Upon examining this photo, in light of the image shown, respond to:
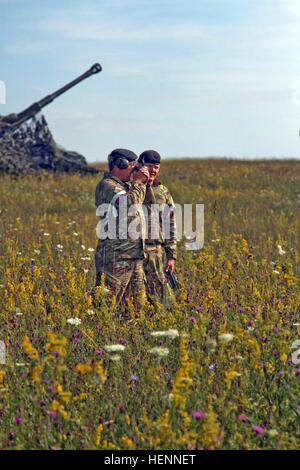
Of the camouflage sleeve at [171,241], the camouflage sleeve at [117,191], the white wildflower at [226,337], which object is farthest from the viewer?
the camouflage sleeve at [171,241]

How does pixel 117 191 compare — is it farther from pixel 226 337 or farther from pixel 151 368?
pixel 151 368

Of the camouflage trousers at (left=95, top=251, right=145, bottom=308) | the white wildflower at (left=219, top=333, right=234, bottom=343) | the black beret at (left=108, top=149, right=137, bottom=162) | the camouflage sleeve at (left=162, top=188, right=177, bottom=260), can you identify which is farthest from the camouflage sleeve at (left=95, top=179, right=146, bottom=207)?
the white wildflower at (left=219, top=333, right=234, bottom=343)

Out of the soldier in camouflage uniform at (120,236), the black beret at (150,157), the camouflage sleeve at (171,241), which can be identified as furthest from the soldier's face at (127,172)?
the camouflage sleeve at (171,241)

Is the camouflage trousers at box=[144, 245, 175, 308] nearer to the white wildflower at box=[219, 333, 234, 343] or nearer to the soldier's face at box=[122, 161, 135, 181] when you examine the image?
the soldier's face at box=[122, 161, 135, 181]

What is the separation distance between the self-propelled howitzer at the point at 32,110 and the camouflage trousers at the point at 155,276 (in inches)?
552

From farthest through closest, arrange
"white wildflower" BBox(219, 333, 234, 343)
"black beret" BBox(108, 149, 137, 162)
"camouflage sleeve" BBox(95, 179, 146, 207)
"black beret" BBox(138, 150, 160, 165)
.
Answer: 1. "black beret" BBox(138, 150, 160, 165)
2. "black beret" BBox(108, 149, 137, 162)
3. "camouflage sleeve" BBox(95, 179, 146, 207)
4. "white wildflower" BBox(219, 333, 234, 343)

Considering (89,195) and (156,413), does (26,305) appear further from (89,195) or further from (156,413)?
(89,195)

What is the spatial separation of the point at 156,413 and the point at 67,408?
1.92 ft

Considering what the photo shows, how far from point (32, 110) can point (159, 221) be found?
563 inches

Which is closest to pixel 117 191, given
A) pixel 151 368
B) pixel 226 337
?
pixel 226 337

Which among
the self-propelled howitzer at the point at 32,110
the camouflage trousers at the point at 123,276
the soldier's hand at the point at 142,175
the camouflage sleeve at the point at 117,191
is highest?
the self-propelled howitzer at the point at 32,110

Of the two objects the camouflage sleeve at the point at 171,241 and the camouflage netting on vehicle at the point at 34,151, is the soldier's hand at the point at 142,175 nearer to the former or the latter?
the camouflage sleeve at the point at 171,241

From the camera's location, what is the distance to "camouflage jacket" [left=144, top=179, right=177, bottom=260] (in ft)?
16.2

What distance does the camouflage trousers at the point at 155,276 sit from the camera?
4.94m
